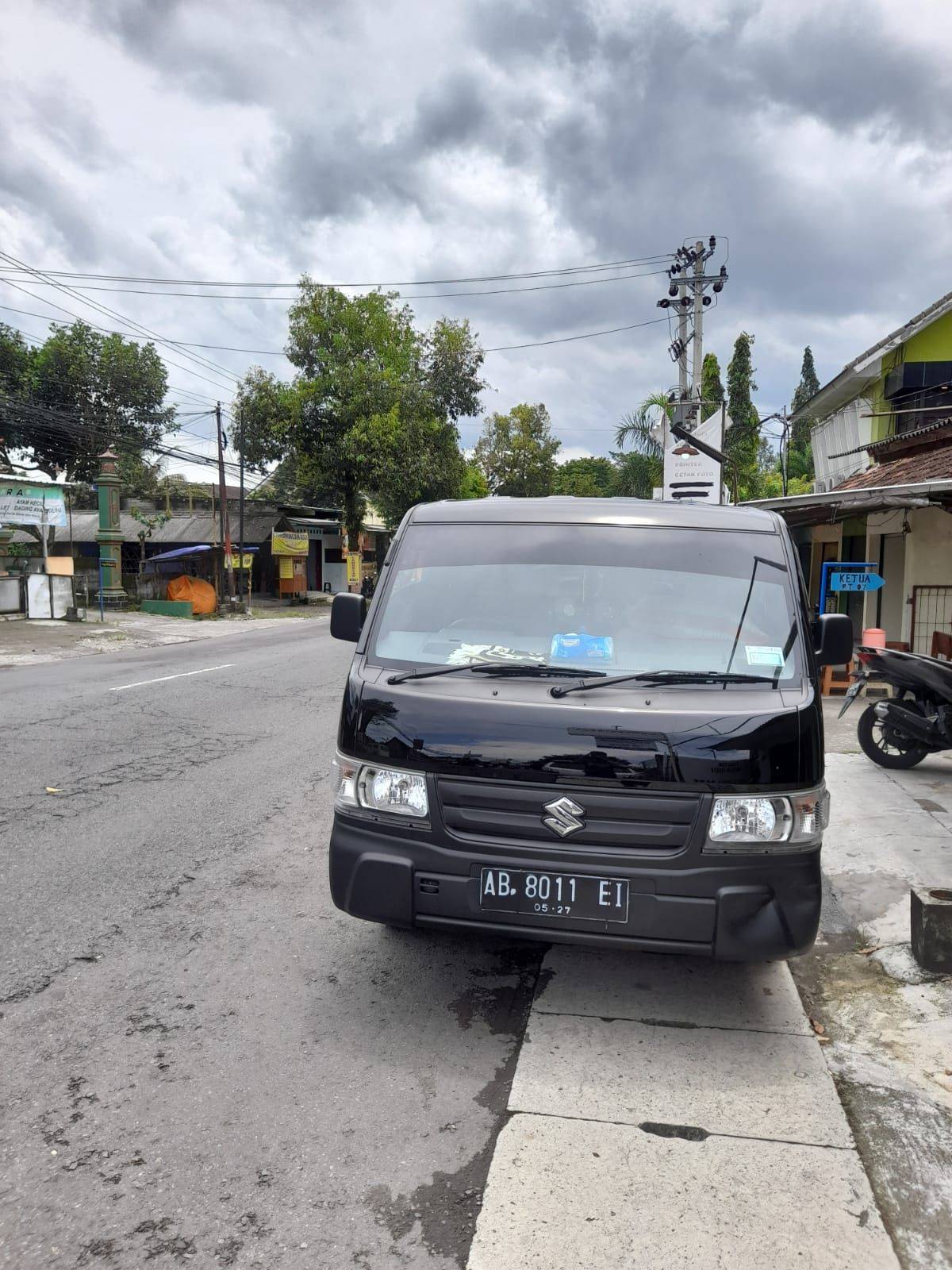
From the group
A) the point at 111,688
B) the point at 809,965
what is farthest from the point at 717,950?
the point at 111,688

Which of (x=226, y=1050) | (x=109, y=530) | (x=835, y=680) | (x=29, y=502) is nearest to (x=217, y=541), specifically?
(x=109, y=530)

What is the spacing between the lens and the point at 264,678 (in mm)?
13562

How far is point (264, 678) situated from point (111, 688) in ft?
7.46

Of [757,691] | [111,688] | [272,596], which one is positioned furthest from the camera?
[272,596]

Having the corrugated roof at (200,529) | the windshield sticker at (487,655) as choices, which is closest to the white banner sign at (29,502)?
the corrugated roof at (200,529)

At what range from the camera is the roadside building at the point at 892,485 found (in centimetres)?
1145

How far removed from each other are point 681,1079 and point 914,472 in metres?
11.2

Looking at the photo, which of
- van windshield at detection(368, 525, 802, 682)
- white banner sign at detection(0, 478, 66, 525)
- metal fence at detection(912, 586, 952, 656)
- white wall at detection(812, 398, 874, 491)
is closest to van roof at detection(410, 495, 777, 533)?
van windshield at detection(368, 525, 802, 682)

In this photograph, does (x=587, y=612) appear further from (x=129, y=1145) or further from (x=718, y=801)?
(x=129, y=1145)

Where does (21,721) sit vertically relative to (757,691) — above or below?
below

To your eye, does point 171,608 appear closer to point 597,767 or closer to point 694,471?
point 694,471

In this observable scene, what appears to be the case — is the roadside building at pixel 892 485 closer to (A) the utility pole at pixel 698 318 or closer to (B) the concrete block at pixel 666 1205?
(A) the utility pole at pixel 698 318

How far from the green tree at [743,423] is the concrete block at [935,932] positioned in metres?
32.2

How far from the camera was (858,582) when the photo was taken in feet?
36.9
